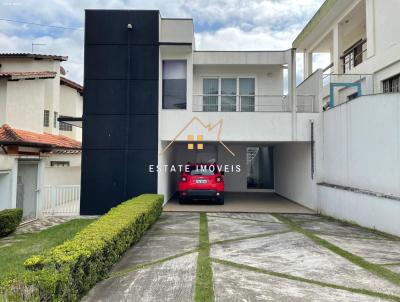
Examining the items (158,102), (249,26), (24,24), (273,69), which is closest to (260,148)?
(273,69)

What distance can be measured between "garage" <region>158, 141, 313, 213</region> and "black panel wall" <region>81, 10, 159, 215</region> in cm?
188

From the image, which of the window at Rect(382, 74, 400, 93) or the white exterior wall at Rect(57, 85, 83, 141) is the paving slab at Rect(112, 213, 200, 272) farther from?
the white exterior wall at Rect(57, 85, 83, 141)

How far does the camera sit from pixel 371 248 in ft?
20.7

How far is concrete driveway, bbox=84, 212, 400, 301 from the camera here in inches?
158

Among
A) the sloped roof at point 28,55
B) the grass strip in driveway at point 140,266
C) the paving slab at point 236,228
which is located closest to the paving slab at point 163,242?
the grass strip in driveway at point 140,266

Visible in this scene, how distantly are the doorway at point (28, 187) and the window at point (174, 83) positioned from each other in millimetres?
5225

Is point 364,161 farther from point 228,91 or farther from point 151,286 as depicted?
point 228,91

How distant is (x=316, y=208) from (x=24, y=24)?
15222 millimetres

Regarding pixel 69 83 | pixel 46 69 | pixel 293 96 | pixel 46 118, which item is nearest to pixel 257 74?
pixel 293 96

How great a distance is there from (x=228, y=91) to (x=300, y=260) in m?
10.2

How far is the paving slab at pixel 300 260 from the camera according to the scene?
449 cm

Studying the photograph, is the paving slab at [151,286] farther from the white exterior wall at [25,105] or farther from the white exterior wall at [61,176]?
the white exterior wall at [25,105]

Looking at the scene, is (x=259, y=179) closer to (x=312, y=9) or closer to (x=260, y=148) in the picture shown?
(x=260, y=148)

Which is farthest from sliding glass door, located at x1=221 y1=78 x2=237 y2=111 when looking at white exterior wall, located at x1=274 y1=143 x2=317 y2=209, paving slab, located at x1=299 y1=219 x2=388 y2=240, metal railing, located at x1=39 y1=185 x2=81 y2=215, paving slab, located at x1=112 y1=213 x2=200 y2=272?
metal railing, located at x1=39 y1=185 x2=81 y2=215
